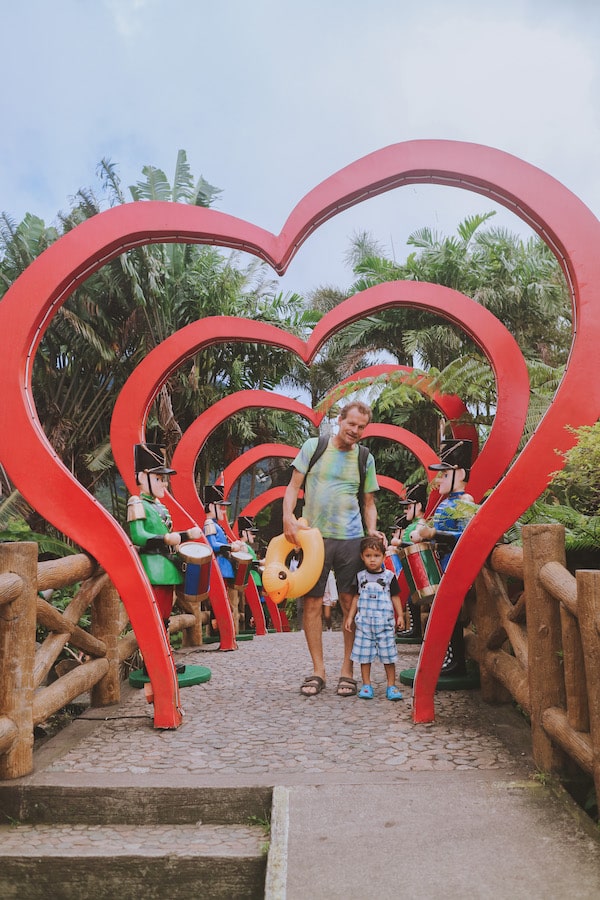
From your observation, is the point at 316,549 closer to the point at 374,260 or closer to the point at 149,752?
the point at 149,752

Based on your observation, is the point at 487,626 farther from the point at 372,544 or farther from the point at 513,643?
the point at 372,544

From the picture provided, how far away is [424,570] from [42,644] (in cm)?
276

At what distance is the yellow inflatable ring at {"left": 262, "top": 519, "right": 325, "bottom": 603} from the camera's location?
17.1 feet

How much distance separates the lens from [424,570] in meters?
5.52

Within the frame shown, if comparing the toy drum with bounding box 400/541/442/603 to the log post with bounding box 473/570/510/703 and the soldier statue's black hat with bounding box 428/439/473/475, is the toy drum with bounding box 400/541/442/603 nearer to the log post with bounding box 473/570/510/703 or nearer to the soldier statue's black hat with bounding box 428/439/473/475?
the log post with bounding box 473/570/510/703

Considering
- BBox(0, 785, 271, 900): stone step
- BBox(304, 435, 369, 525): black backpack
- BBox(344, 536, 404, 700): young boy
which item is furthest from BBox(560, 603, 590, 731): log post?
BBox(304, 435, 369, 525): black backpack

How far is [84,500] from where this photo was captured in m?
4.54

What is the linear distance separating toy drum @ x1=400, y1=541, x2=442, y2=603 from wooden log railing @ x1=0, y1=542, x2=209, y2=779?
227 centimetres

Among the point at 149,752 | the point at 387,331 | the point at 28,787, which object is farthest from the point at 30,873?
the point at 387,331

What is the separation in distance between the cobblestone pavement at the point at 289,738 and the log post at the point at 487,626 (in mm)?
139

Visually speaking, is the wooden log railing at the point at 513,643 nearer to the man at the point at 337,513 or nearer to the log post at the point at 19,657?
the log post at the point at 19,657

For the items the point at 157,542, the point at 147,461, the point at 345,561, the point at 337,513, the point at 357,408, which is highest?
the point at 357,408

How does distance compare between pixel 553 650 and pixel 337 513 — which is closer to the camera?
pixel 553 650

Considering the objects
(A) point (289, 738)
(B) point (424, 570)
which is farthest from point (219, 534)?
(A) point (289, 738)
